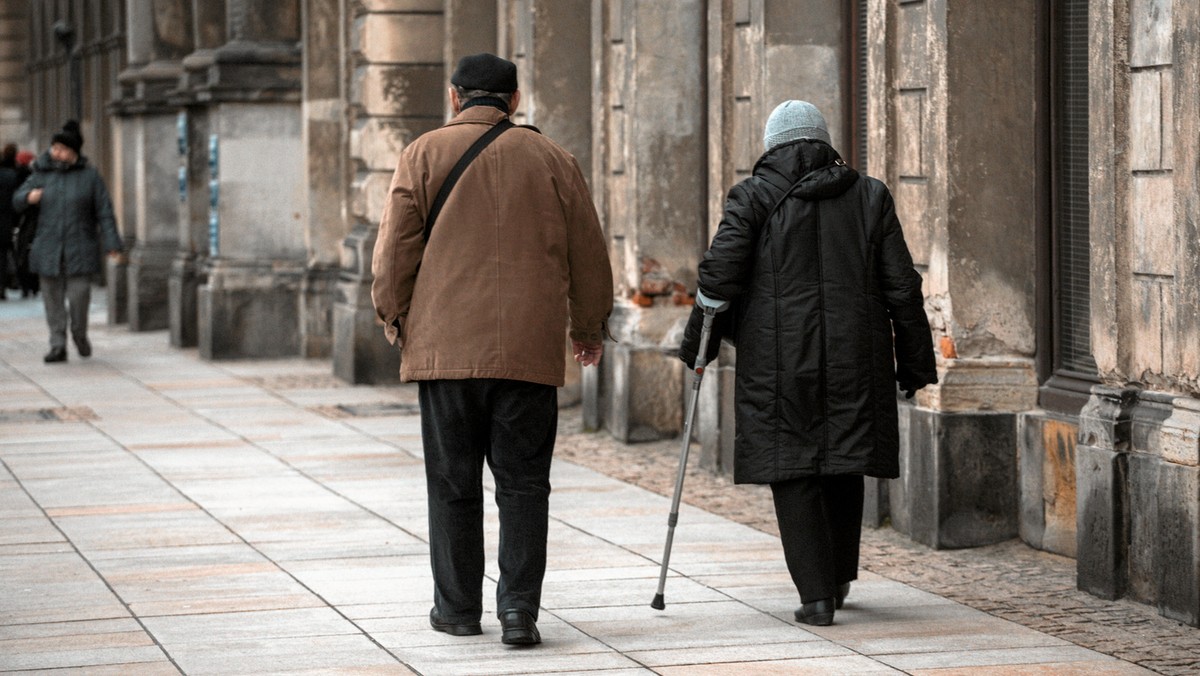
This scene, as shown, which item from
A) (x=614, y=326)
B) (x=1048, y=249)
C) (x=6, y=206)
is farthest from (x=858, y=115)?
(x=6, y=206)

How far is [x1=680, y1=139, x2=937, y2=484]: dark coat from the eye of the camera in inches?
273

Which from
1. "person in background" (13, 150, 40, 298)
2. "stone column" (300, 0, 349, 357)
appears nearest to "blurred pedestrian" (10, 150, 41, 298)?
"person in background" (13, 150, 40, 298)

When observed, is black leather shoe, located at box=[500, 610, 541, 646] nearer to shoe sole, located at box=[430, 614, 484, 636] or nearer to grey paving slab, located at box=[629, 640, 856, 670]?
shoe sole, located at box=[430, 614, 484, 636]

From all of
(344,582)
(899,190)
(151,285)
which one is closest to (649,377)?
(899,190)

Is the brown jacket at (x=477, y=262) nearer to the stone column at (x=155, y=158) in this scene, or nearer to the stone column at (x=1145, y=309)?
A: the stone column at (x=1145, y=309)

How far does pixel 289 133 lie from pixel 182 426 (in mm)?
6099

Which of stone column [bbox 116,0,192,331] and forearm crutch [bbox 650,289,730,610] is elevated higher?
stone column [bbox 116,0,192,331]

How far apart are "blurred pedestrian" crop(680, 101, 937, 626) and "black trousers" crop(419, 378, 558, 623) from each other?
70 centimetres

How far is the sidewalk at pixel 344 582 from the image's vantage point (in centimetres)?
646

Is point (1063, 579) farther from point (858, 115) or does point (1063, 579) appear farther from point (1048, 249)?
point (858, 115)

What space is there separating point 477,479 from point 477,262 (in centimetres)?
70

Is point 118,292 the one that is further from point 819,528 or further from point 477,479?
point 819,528

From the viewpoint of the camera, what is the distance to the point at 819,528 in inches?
275

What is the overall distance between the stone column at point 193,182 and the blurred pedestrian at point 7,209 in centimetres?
708
